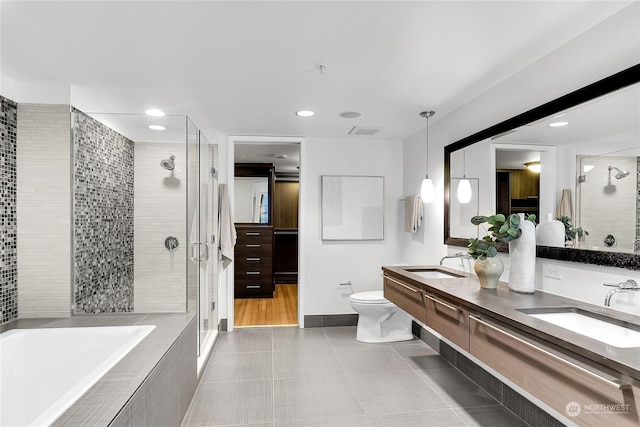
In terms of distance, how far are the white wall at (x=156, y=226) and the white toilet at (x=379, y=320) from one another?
5.73 feet

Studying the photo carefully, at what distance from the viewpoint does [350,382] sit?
2.87 m

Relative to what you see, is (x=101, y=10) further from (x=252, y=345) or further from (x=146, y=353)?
(x=252, y=345)

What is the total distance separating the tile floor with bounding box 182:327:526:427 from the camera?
235 cm

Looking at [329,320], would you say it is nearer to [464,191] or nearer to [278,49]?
[464,191]

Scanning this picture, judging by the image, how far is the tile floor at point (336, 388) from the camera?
2.35 meters

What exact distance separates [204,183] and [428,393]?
99.6 inches

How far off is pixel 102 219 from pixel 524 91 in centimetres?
302

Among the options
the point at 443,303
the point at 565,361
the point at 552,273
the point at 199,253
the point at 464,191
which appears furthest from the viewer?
the point at 199,253

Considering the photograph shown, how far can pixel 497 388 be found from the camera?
2596mm

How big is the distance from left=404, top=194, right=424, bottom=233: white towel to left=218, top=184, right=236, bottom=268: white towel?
1917 mm

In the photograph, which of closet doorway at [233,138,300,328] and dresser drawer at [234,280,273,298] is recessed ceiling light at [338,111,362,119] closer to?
closet doorway at [233,138,300,328]

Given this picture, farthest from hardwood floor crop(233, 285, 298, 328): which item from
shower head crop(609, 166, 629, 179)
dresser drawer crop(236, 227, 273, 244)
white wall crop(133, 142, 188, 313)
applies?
shower head crop(609, 166, 629, 179)

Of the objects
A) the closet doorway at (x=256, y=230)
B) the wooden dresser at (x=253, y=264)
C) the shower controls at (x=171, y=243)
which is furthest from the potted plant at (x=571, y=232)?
the wooden dresser at (x=253, y=264)

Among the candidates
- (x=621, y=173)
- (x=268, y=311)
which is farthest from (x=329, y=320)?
(x=621, y=173)
